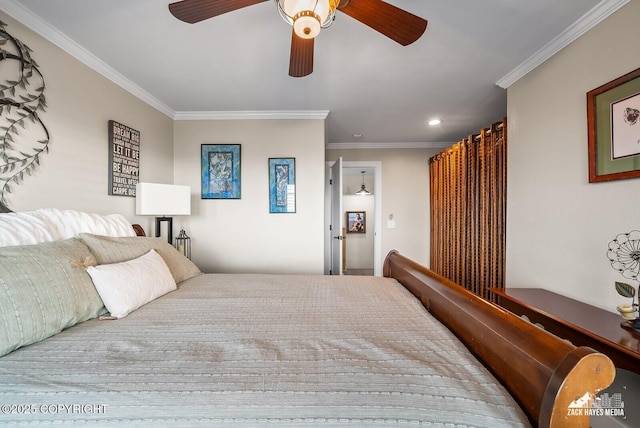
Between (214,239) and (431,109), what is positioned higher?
(431,109)

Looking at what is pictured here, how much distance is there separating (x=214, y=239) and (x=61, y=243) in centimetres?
186

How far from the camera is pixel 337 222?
3.55 metres

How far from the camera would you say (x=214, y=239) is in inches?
121

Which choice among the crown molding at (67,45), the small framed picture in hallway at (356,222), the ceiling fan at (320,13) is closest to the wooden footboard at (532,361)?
Answer: the ceiling fan at (320,13)

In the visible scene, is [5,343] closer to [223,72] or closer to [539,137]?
[223,72]

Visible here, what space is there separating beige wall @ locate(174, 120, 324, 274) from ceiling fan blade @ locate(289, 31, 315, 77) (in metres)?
1.51

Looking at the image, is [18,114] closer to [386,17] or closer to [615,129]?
[386,17]

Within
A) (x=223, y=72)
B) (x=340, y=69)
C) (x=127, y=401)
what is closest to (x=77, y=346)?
(x=127, y=401)

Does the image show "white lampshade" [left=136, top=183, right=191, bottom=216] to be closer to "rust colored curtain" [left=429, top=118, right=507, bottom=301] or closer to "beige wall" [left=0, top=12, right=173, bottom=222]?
A: "beige wall" [left=0, top=12, right=173, bottom=222]

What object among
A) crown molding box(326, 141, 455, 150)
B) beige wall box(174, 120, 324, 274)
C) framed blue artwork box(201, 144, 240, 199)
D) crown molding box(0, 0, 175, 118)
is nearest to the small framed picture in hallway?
crown molding box(326, 141, 455, 150)

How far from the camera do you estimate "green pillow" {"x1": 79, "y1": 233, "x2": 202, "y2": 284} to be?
4.52ft

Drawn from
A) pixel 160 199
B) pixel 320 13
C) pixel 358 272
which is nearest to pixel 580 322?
pixel 320 13

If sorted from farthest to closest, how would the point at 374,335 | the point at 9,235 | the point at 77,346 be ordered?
the point at 9,235 < the point at 374,335 < the point at 77,346

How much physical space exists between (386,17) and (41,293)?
1816 mm
